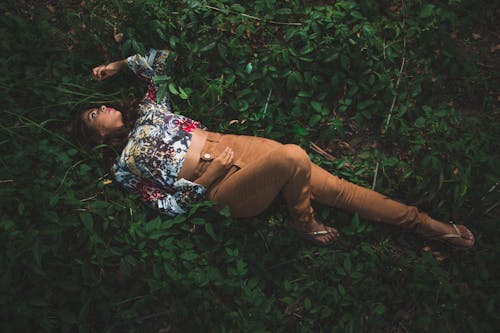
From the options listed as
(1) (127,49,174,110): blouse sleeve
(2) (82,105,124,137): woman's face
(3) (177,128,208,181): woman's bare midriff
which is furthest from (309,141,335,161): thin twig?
(2) (82,105,124,137): woman's face

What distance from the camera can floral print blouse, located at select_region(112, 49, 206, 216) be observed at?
266 centimetres

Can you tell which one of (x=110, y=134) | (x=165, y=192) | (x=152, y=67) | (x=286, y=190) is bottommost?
(x=165, y=192)

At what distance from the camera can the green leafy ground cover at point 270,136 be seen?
103 inches

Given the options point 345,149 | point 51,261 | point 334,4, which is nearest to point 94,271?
point 51,261

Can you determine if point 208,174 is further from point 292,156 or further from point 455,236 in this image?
point 455,236

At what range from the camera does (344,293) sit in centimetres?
267

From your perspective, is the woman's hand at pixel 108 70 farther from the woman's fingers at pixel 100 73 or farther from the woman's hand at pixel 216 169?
the woman's hand at pixel 216 169

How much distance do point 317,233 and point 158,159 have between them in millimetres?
1282

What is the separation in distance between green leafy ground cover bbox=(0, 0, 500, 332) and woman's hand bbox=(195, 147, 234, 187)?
0.83 ft

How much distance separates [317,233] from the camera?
2854 mm

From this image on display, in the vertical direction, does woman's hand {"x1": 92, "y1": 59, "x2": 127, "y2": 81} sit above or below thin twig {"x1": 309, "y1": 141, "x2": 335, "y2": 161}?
above

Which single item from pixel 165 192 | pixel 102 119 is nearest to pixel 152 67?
pixel 102 119

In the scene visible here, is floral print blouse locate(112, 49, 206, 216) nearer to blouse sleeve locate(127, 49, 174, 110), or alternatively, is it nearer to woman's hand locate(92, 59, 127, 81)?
blouse sleeve locate(127, 49, 174, 110)

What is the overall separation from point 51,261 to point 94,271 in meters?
0.29
